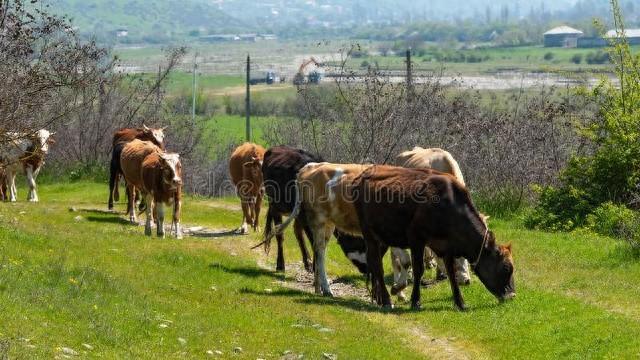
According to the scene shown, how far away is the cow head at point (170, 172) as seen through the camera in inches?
1035

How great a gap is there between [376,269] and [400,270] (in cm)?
128

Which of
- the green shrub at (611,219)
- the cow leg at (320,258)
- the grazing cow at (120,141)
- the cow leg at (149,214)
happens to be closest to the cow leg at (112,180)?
the grazing cow at (120,141)

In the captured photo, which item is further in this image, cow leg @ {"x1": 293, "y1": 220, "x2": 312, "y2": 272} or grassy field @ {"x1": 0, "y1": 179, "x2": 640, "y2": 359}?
cow leg @ {"x1": 293, "y1": 220, "x2": 312, "y2": 272}

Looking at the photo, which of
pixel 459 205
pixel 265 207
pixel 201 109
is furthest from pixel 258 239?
pixel 201 109

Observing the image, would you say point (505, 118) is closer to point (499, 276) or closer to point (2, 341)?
point (499, 276)

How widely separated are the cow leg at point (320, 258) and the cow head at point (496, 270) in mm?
2912

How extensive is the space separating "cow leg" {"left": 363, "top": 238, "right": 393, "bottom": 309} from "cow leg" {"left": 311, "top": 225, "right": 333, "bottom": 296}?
1.14 m

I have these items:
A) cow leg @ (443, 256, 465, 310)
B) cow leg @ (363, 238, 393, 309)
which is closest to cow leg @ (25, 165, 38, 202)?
cow leg @ (363, 238, 393, 309)

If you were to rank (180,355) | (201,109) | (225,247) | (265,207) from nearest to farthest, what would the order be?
1. (180,355)
2. (225,247)
3. (265,207)
4. (201,109)

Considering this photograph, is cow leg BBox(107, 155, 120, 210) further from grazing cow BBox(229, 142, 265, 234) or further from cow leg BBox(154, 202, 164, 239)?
cow leg BBox(154, 202, 164, 239)

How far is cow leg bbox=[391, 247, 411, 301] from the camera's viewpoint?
20406mm

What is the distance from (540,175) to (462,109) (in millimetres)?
5969

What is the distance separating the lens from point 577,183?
97.1 feet

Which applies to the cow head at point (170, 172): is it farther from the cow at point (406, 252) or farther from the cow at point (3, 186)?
the cow at point (3, 186)
